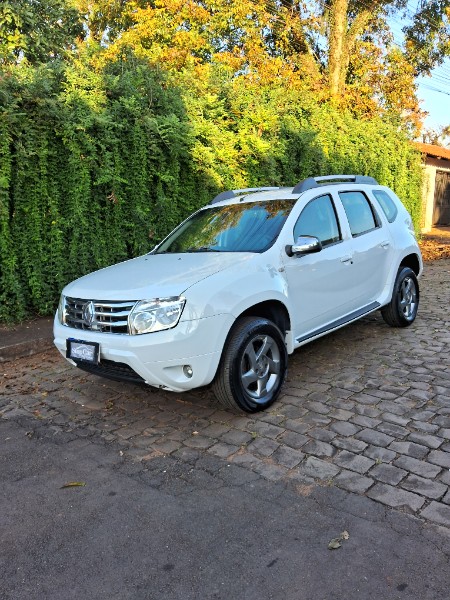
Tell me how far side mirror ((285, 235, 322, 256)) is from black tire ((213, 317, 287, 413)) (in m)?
0.71

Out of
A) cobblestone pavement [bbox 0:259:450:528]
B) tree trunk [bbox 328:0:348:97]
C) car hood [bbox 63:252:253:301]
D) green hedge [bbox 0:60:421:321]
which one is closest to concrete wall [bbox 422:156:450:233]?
tree trunk [bbox 328:0:348:97]

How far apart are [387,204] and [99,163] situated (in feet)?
12.4

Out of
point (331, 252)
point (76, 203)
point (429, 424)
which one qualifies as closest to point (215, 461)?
point (429, 424)

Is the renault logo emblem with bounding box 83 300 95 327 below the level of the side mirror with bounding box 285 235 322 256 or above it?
below

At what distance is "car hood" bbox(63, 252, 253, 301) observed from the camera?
12.2 feet

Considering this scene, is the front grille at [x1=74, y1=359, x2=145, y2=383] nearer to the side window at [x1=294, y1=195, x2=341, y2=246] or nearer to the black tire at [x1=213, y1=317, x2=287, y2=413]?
the black tire at [x1=213, y1=317, x2=287, y2=413]

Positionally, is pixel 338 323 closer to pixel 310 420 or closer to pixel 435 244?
pixel 310 420

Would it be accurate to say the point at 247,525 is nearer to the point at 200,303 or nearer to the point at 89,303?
the point at 200,303

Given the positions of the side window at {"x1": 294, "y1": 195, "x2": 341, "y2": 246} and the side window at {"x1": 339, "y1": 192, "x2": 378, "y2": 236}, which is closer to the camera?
the side window at {"x1": 294, "y1": 195, "x2": 341, "y2": 246}

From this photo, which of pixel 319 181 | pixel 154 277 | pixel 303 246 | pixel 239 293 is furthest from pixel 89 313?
pixel 319 181

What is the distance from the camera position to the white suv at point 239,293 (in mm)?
3635

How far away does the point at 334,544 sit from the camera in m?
2.54

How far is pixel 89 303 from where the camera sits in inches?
155

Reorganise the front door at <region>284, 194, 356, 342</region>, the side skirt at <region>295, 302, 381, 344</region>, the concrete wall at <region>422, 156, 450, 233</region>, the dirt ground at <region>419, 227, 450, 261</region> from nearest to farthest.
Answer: the front door at <region>284, 194, 356, 342</region>, the side skirt at <region>295, 302, 381, 344</region>, the dirt ground at <region>419, 227, 450, 261</region>, the concrete wall at <region>422, 156, 450, 233</region>
